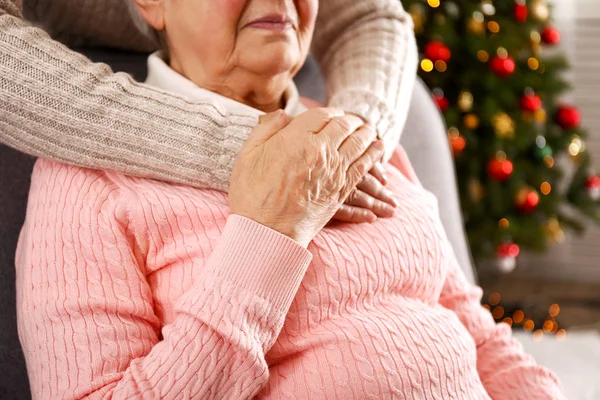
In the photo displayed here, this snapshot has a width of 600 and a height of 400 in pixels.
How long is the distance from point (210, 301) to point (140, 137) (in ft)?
0.81

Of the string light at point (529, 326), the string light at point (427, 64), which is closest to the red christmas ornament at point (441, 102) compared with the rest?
the string light at point (427, 64)

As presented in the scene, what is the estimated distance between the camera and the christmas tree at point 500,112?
7.68 ft

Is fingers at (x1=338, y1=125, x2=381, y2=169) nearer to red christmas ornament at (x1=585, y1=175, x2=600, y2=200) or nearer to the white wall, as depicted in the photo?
red christmas ornament at (x1=585, y1=175, x2=600, y2=200)

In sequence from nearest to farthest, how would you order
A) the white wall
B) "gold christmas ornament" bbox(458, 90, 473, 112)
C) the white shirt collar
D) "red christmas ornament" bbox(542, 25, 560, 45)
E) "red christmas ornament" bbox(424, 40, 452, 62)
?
the white shirt collar, "red christmas ornament" bbox(424, 40, 452, 62), "gold christmas ornament" bbox(458, 90, 473, 112), "red christmas ornament" bbox(542, 25, 560, 45), the white wall

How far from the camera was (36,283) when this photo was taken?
0.80 meters

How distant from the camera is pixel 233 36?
0.92 meters

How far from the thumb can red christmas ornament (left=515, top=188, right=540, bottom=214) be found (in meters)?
1.79

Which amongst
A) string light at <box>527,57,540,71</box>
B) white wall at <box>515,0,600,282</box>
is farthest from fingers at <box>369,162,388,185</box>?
white wall at <box>515,0,600,282</box>

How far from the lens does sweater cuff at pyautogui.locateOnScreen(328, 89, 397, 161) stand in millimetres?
999

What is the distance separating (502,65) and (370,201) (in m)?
1.62

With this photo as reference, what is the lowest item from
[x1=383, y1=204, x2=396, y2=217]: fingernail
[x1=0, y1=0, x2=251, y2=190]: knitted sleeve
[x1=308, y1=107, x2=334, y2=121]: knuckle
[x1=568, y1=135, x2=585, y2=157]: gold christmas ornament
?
[x1=568, y1=135, x2=585, y2=157]: gold christmas ornament

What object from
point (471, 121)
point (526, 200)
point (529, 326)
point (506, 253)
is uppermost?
point (471, 121)

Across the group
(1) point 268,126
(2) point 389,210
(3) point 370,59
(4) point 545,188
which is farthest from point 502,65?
(1) point 268,126

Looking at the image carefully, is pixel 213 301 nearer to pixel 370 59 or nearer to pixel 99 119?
pixel 99 119
